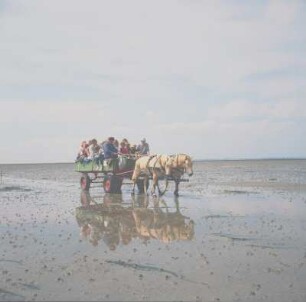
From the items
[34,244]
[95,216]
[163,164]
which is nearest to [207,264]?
[34,244]

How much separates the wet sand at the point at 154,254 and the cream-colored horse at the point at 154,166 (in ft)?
13.4

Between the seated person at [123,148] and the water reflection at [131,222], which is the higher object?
the seated person at [123,148]

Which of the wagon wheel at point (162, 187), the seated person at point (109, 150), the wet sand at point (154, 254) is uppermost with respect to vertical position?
the seated person at point (109, 150)

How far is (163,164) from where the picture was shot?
821 inches

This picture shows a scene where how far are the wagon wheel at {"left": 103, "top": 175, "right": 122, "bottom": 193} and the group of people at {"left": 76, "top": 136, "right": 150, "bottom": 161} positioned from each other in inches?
39.8

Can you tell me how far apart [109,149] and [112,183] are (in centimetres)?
164

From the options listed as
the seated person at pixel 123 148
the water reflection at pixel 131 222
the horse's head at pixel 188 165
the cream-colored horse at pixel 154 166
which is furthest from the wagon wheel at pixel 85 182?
the horse's head at pixel 188 165

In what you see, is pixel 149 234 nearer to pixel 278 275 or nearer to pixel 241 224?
pixel 241 224

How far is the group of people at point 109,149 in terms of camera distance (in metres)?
22.7

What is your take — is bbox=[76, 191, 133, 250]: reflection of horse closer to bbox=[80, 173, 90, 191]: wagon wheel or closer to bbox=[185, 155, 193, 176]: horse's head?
bbox=[185, 155, 193, 176]: horse's head

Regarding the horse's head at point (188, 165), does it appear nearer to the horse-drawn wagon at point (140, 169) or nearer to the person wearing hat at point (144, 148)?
the horse-drawn wagon at point (140, 169)

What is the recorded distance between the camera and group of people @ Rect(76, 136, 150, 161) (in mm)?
22734

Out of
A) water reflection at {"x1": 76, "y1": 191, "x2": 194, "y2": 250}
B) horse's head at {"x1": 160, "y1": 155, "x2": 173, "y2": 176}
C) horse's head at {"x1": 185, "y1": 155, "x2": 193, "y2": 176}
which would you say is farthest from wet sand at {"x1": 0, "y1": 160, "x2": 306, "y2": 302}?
horse's head at {"x1": 160, "y1": 155, "x2": 173, "y2": 176}

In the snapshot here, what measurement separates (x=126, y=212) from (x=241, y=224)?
432 centimetres
